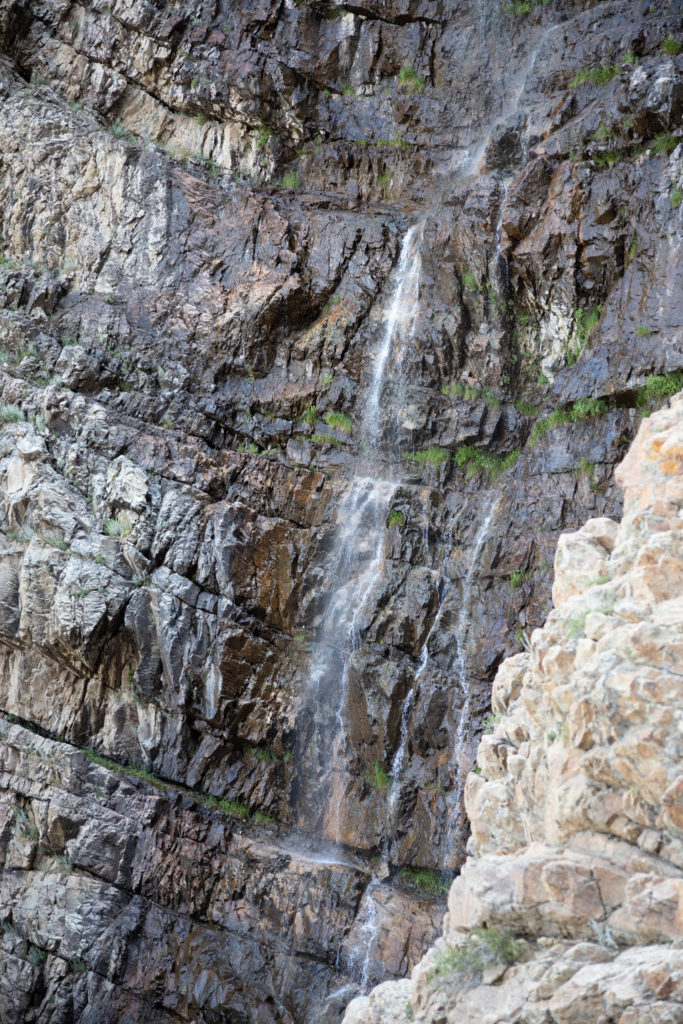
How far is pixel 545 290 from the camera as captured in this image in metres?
17.3

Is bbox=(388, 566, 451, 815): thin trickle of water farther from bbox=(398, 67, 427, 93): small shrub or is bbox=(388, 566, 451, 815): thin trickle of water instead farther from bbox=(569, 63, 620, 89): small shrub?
bbox=(398, 67, 427, 93): small shrub

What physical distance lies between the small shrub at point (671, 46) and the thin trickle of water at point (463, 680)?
954cm

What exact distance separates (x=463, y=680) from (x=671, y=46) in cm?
1311

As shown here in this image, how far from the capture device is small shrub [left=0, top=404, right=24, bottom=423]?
707 inches

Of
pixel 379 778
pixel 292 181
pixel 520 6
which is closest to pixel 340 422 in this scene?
pixel 292 181

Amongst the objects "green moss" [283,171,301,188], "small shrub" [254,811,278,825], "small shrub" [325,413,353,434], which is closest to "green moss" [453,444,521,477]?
"small shrub" [325,413,353,434]

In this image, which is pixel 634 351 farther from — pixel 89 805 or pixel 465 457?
pixel 89 805

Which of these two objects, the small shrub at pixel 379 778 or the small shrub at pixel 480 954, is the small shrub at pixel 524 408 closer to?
the small shrub at pixel 379 778

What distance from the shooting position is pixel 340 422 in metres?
18.5

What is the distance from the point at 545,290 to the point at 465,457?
369 cm

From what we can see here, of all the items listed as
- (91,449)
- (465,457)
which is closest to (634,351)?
(465,457)

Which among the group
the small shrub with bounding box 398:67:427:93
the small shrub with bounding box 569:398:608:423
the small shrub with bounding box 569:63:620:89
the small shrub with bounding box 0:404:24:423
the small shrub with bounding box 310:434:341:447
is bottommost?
the small shrub with bounding box 0:404:24:423

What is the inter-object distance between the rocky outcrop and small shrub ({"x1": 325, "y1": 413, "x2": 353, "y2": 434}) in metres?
10.3

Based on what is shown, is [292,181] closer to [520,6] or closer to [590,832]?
[520,6]
